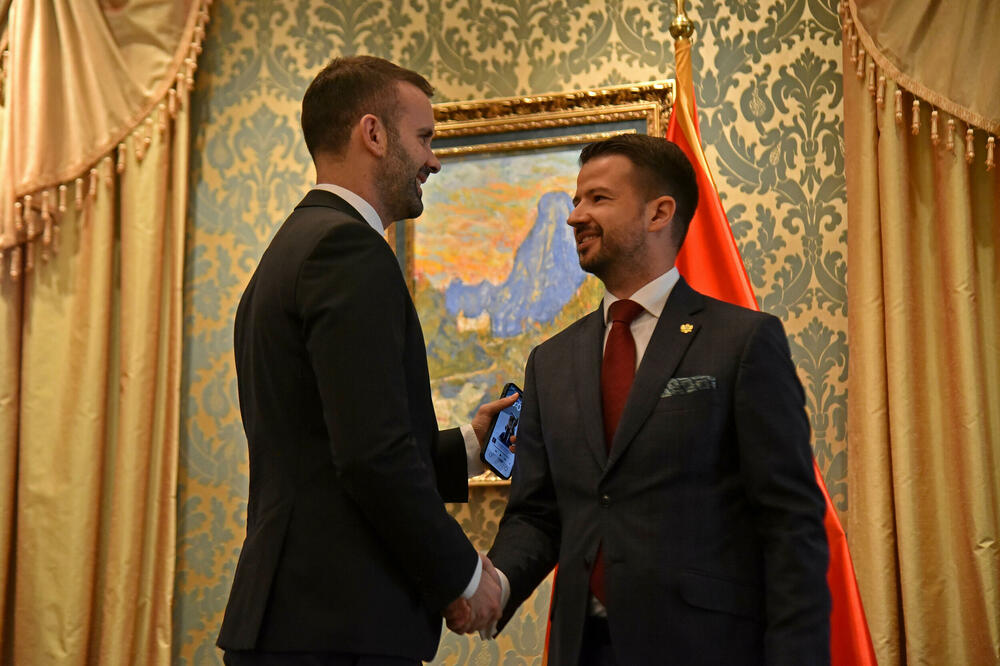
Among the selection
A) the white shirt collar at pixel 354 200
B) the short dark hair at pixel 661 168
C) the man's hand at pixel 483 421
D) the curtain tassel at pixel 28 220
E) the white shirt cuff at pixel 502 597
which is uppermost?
the curtain tassel at pixel 28 220

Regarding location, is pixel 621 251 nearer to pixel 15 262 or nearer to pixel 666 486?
pixel 666 486

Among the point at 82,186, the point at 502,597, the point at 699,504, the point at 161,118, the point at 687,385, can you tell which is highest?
the point at 161,118

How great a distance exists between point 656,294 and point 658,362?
0.19m

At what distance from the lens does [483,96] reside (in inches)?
140

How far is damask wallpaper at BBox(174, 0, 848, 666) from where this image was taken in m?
3.26

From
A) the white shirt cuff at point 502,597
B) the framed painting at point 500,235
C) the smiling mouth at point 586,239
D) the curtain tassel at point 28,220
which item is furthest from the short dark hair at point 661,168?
the curtain tassel at point 28,220

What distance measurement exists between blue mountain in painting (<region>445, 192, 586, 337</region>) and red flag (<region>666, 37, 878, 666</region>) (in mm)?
471

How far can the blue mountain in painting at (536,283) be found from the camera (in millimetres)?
3373

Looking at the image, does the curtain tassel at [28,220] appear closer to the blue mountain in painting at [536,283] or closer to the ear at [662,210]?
the blue mountain in painting at [536,283]

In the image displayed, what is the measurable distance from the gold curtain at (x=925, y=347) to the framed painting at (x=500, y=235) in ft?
2.29

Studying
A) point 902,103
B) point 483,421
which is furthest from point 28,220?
point 902,103

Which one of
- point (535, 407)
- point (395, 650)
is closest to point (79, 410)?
point (535, 407)

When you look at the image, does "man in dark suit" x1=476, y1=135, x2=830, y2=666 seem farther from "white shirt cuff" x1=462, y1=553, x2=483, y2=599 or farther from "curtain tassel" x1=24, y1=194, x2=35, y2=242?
"curtain tassel" x1=24, y1=194, x2=35, y2=242

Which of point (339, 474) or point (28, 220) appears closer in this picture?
point (339, 474)
